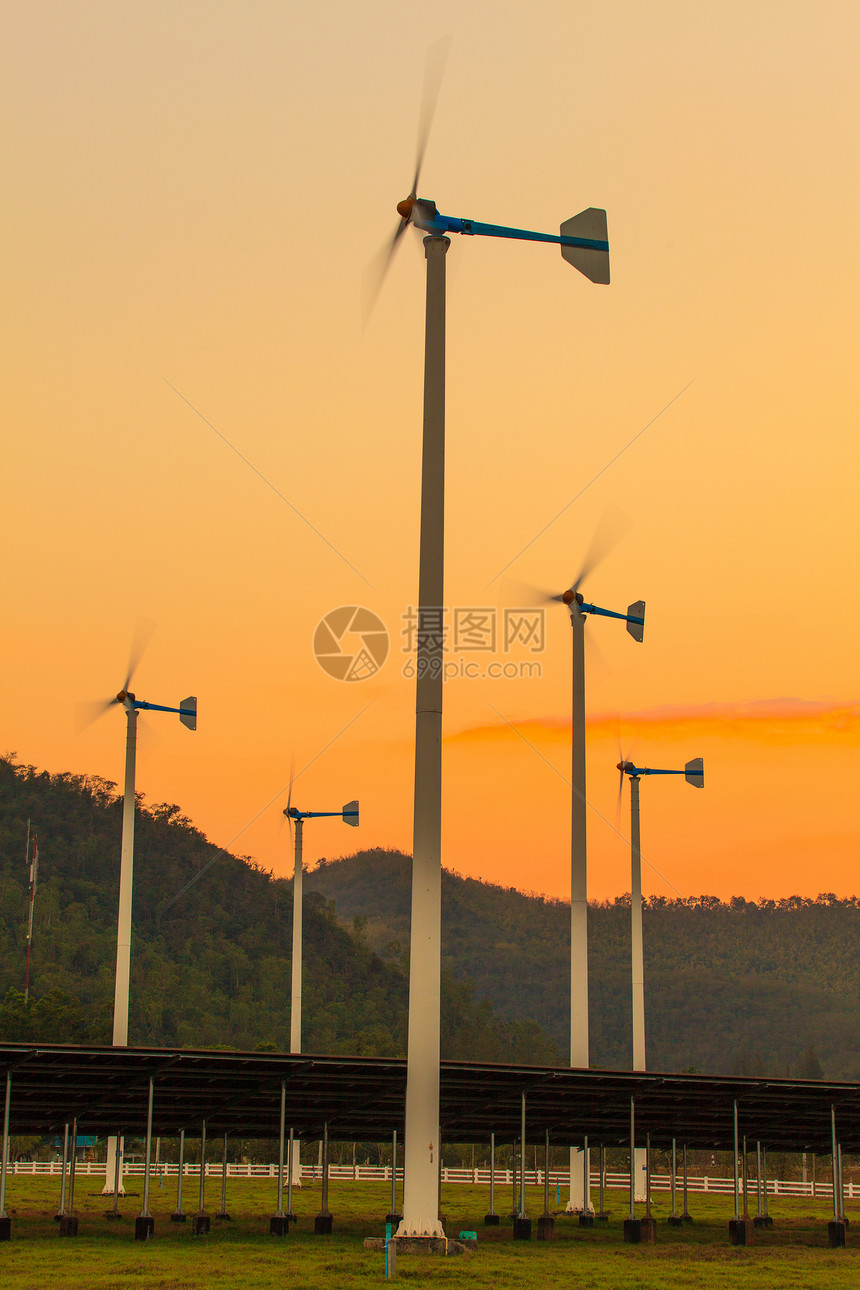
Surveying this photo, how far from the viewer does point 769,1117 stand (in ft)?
167

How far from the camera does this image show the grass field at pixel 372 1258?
30188 mm

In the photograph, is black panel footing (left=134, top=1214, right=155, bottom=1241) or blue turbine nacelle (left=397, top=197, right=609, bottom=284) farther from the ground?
blue turbine nacelle (left=397, top=197, right=609, bottom=284)

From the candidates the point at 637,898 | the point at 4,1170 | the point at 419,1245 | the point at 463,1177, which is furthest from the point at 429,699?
the point at 463,1177

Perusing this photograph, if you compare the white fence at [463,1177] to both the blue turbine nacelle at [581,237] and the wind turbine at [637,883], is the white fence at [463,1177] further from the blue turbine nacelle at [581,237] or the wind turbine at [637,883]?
the blue turbine nacelle at [581,237]

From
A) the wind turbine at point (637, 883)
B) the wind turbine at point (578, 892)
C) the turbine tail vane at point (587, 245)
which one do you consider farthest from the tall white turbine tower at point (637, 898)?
the turbine tail vane at point (587, 245)

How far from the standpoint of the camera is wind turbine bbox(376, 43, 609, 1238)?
3192cm

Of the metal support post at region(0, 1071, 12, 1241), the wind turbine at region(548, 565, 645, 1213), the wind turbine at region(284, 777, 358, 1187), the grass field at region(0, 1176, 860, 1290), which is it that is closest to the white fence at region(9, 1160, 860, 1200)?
the wind turbine at region(284, 777, 358, 1187)

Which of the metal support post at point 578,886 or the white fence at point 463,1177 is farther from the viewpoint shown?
the white fence at point 463,1177

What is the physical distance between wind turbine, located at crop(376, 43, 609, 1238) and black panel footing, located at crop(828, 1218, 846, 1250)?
70.3 ft

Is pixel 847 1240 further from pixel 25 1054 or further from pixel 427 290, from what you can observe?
pixel 427 290

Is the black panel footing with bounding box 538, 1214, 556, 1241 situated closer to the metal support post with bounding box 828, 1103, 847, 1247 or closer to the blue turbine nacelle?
the metal support post with bounding box 828, 1103, 847, 1247

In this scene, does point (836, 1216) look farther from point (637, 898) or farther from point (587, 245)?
point (587, 245)

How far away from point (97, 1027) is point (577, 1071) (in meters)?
92.9

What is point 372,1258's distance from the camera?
32562 mm
